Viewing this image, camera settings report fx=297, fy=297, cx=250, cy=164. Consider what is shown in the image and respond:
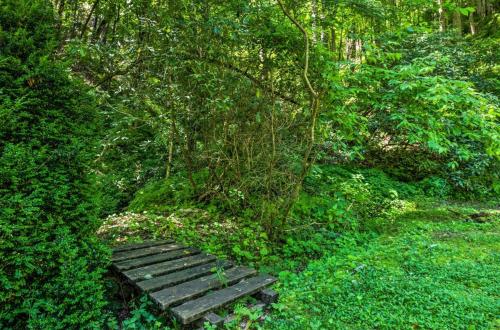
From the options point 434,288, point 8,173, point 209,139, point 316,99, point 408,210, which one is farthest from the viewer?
point 408,210

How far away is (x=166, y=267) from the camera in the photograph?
125 inches

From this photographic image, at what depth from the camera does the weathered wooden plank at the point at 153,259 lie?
122 inches

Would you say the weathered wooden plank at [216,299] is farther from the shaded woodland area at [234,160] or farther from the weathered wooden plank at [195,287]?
the shaded woodland area at [234,160]

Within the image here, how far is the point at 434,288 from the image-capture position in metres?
3.11

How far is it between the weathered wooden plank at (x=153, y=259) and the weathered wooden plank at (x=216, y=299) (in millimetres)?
905

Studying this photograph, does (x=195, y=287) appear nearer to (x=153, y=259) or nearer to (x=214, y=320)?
(x=214, y=320)

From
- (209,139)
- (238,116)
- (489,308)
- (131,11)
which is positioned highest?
(131,11)

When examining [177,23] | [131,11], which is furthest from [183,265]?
[131,11]

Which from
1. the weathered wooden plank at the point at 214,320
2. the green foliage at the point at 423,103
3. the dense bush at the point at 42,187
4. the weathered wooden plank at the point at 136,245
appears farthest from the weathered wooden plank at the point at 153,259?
the green foliage at the point at 423,103

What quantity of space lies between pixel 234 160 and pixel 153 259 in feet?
7.14

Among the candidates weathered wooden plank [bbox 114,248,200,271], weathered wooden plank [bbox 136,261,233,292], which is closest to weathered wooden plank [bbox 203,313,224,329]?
weathered wooden plank [bbox 136,261,233,292]

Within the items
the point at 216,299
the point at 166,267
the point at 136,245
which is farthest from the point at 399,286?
the point at 136,245

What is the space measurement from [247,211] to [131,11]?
356 centimetres

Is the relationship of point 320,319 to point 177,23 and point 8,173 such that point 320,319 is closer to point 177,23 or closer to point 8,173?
point 8,173
